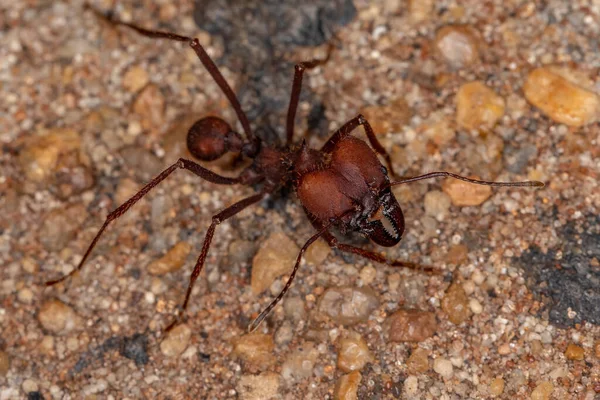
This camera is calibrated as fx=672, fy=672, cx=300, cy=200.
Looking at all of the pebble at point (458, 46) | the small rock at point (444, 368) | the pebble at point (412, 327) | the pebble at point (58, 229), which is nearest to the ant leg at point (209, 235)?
the pebble at point (58, 229)

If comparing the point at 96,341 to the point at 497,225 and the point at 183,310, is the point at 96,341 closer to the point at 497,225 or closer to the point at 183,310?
the point at 183,310

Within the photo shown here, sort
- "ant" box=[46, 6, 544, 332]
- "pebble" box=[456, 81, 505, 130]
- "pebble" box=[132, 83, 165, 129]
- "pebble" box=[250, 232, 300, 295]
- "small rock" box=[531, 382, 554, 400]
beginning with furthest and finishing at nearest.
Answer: "pebble" box=[132, 83, 165, 129] < "pebble" box=[456, 81, 505, 130] < "pebble" box=[250, 232, 300, 295] < "ant" box=[46, 6, 544, 332] < "small rock" box=[531, 382, 554, 400]

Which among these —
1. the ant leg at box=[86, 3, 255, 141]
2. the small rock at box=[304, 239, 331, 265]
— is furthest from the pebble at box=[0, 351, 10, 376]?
the ant leg at box=[86, 3, 255, 141]

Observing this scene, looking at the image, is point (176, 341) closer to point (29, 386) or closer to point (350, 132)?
point (29, 386)

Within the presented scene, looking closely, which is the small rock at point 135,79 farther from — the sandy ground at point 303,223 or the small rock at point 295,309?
the small rock at point 295,309

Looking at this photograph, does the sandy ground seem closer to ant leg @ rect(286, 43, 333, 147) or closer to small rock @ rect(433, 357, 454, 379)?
small rock @ rect(433, 357, 454, 379)
